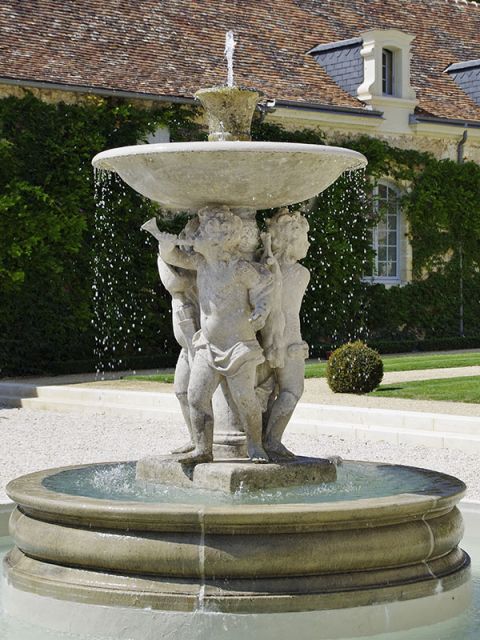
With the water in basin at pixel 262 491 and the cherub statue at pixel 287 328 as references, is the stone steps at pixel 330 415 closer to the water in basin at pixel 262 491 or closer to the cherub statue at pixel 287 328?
the water in basin at pixel 262 491

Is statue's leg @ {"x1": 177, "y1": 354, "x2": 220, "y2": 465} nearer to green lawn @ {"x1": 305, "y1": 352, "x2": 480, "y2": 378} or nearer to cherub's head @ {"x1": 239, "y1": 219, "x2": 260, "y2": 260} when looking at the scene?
cherub's head @ {"x1": 239, "y1": 219, "x2": 260, "y2": 260}

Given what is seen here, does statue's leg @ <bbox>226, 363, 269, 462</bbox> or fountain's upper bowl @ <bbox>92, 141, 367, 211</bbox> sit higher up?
fountain's upper bowl @ <bbox>92, 141, 367, 211</bbox>

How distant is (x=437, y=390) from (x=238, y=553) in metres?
8.79

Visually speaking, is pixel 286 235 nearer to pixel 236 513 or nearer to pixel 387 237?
pixel 236 513

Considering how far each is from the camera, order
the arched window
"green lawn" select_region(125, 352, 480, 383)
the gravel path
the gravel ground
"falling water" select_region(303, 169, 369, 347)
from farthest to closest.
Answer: the arched window
"falling water" select_region(303, 169, 369, 347)
"green lawn" select_region(125, 352, 480, 383)
the gravel path
the gravel ground

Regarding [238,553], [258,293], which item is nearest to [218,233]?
[258,293]

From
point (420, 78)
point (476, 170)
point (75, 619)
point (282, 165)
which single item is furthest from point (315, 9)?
point (75, 619)

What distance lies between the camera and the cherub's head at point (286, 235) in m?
6.98

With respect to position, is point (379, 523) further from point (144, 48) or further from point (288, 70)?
point (288, 70)

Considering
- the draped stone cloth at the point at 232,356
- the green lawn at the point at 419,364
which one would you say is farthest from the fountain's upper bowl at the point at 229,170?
the green lawn at the point at 419,364

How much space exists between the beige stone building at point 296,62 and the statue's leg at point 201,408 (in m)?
12.6

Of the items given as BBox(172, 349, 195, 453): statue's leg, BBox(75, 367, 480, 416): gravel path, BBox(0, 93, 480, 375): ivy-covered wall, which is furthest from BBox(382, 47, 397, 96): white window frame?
BBox(172, 349, 195, 453): statue's leg

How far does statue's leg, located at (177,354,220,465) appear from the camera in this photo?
675 cm

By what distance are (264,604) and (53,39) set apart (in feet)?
52.7
